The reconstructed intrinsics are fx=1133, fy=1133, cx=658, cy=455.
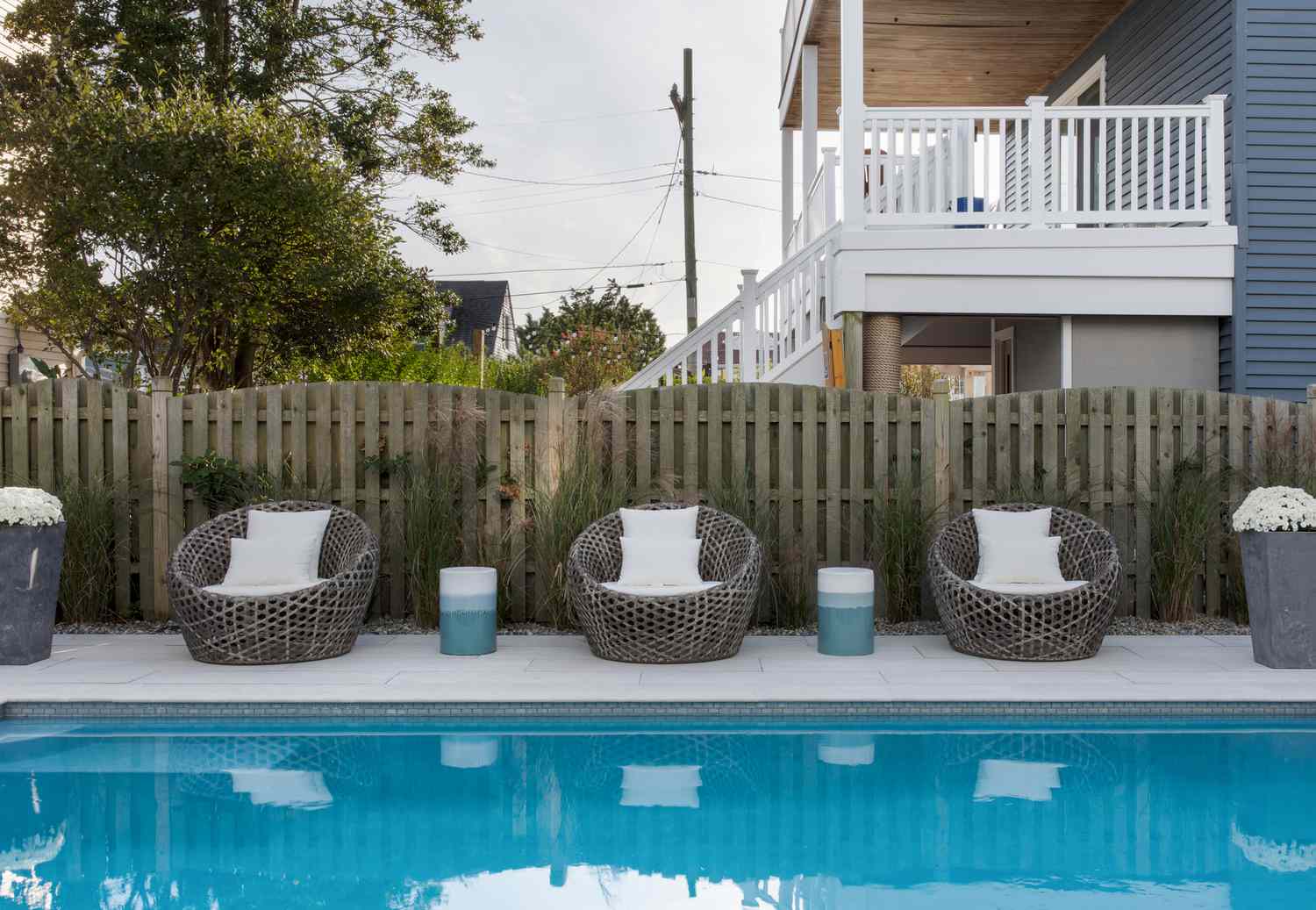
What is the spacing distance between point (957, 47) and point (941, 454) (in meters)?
6.67

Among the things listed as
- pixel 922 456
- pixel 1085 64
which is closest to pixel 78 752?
pixel 922 456

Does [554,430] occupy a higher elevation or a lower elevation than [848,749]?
higher

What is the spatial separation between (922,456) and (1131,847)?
344 centimetres

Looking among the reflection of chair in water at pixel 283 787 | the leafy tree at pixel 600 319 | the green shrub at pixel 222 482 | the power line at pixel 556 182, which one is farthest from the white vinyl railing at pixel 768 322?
the leafy tree at pixel 600 319

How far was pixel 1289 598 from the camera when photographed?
5441 millimetres

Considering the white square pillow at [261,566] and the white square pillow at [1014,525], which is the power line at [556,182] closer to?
the white square pillow at [261,566]

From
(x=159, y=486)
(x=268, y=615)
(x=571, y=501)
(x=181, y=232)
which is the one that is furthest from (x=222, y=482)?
(x=181, y=232)

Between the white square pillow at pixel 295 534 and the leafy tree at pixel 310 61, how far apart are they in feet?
23.9

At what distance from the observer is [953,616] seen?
229 inches

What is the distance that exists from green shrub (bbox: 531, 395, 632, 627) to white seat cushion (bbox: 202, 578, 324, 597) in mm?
1277

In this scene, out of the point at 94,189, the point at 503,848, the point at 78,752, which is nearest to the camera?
the point at 503,848

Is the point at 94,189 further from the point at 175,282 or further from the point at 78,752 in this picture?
the point at 78,752

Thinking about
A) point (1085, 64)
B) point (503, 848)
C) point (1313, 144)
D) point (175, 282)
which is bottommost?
point (503, 848)

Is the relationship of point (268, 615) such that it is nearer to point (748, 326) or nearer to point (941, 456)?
point (941, 456)
